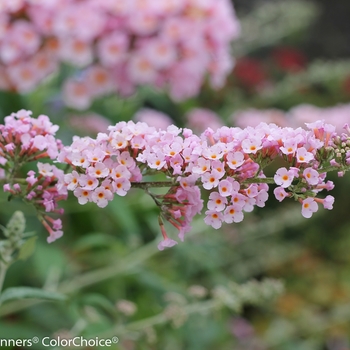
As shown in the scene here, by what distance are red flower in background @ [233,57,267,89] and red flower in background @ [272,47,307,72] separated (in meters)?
0.24

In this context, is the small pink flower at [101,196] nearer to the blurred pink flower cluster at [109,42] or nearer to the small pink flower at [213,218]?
the small pink flower at [213,218]

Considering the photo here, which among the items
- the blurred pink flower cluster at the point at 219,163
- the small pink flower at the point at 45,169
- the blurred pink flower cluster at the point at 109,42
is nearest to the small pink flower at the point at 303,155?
the blurred pink flower cluster at the point at 219,163

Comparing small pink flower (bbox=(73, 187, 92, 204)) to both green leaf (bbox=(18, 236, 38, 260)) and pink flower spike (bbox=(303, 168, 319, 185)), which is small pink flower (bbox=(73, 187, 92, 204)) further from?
pink flower spike (bbox=(303, 168, 319, 185))

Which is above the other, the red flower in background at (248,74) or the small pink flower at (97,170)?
the red flower in background at (248,74)

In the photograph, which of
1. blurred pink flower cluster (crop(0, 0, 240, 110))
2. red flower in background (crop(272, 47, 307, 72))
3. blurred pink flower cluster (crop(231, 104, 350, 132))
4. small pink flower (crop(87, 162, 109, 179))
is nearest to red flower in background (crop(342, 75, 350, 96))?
red flower in background (crop(272, 47, 307, 72))

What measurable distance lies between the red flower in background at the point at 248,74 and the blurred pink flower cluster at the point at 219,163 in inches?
115

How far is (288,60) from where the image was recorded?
3.92 m

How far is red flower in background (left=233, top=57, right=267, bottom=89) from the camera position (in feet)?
11.8

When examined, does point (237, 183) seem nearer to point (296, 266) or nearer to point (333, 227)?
point (296, 266)

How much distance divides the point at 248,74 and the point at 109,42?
2258mm

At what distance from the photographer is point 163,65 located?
4.99 feet

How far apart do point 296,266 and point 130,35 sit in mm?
1622

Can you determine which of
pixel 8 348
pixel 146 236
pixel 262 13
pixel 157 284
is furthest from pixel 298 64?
pixel 8 348

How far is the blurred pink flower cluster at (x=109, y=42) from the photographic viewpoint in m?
1.43
